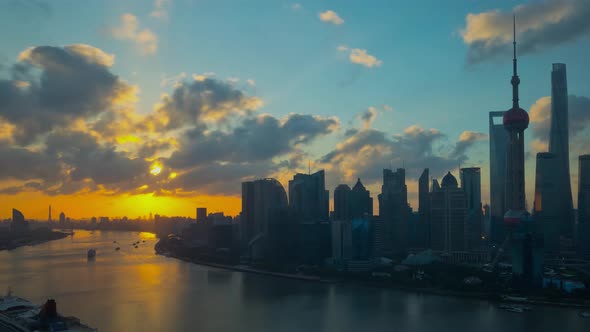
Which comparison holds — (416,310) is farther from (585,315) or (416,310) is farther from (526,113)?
(526,113)

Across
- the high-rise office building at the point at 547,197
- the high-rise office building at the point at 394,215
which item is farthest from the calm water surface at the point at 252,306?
the high-rise office building at the point at 547,197

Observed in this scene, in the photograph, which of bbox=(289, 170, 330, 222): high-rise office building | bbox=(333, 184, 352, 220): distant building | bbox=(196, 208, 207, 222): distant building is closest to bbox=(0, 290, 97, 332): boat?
bbox=(289, 170, 330, 222): high-rise office building

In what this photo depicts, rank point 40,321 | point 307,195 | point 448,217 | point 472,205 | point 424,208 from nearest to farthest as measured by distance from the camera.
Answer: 1. point 40,321
2. point 448,217
3. point 307,195
4. point 472,205
5. point 424,208

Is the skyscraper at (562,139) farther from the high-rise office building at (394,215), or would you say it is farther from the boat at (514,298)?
the boat at (514,298)

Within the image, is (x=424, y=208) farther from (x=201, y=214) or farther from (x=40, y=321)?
(x=40, y=321)

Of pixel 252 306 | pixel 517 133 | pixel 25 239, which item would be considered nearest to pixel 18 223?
pixel 25 239

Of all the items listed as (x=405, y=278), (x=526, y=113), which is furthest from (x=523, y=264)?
(x=526, y=113)
